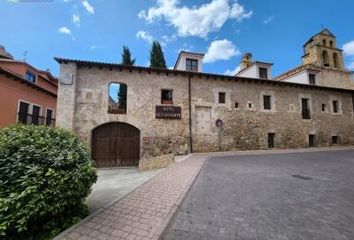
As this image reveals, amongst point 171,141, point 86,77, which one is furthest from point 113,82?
point 171,141

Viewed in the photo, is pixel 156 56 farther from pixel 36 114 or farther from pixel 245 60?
pixel 36 114

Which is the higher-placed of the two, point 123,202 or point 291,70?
point 291,70

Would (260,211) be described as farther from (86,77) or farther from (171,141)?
(86,77)

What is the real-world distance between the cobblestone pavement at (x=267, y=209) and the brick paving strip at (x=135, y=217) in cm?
22

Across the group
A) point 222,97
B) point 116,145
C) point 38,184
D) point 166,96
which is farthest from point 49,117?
point 38,184

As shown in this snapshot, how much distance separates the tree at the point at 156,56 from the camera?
21347mm

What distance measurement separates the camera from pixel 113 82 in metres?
12.8

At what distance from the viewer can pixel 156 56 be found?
2162cm

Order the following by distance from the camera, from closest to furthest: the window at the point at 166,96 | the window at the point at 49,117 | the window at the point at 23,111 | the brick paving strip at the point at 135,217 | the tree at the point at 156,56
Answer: the brick paving strip at the point at 135,217
the window at the point at 166,96
the window at the point at 23,111
the window at the point at 49,117
the tree at the point at 156,56

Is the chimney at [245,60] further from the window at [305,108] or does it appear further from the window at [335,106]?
the window at [335,106]

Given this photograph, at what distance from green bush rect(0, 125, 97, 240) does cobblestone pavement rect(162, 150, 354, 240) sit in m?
1.69

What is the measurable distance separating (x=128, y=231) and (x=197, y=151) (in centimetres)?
1072

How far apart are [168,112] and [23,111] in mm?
11175

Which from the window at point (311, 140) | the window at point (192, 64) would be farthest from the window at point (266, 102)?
the window at point (192, 64)
